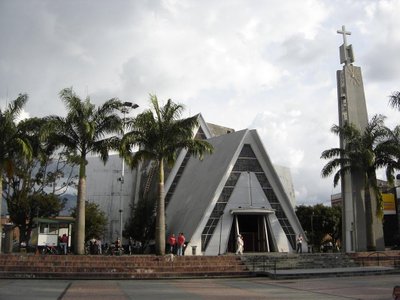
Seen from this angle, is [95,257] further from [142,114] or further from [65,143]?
[142,114]

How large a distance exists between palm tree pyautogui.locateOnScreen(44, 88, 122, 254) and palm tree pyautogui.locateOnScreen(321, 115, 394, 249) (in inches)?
644

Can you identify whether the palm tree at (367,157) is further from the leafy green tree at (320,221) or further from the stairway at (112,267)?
the leafy green tree at (320,221)

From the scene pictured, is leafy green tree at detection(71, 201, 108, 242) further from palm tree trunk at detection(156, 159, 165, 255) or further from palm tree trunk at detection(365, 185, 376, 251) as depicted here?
palm tree trunk at detection(365, 185, 376, 251)

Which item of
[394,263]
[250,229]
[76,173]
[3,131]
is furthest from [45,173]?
[394,263]

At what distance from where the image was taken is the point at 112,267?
23094 mm

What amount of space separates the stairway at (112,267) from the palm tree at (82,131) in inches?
110

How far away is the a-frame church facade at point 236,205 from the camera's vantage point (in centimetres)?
3631

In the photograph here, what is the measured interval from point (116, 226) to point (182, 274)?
3163 centimetres

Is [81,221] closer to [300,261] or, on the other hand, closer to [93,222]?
[300,261]

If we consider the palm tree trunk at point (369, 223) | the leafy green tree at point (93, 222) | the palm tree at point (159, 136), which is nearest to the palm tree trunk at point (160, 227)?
the palm tree at point (159, 136)

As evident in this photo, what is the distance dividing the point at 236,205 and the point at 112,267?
1649cm

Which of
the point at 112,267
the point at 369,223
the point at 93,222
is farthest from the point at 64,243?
the point at 369,223

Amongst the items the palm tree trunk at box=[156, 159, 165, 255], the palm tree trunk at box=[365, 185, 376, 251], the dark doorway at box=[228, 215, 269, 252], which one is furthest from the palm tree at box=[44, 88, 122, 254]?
the palm tree trunk at box=[365, 185, 376, 251]

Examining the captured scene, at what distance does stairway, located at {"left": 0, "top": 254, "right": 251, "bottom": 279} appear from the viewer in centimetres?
2198
